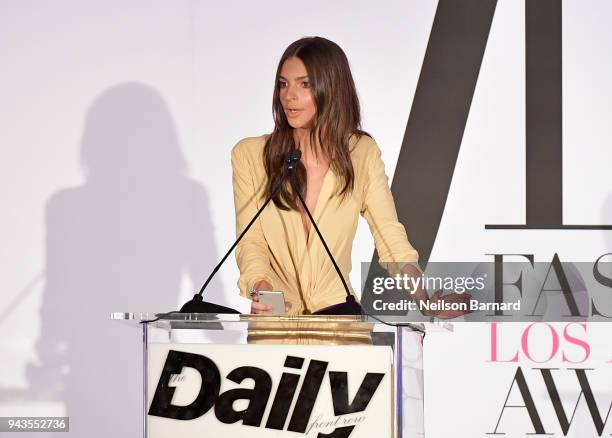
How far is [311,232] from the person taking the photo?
9.84ft

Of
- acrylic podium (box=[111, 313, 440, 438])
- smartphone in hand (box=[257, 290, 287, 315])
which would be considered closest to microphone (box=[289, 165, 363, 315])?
smartphone in hand (box=[257, 290, 287, 315])

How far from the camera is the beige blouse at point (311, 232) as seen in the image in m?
2.95

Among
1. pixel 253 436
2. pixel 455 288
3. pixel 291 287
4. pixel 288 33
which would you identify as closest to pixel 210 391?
pixel 253 436

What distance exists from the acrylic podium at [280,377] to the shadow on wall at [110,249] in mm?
2416

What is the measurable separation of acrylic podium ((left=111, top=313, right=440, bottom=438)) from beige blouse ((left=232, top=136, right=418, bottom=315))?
Result: 1.76 ft

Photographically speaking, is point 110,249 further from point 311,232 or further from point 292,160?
point 292,160

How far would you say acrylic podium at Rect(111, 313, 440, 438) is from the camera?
2289mm

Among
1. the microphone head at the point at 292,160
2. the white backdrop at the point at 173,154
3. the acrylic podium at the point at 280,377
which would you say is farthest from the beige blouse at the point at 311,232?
the white backdrop at the point at 173,154

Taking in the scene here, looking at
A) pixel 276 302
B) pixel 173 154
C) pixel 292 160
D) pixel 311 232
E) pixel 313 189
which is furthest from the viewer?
pixel 173 154

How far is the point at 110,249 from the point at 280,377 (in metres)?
2.60

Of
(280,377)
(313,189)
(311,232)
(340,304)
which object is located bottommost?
(280,377)

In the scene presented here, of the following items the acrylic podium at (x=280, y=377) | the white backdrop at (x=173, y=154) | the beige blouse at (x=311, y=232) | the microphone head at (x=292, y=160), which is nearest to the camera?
the acrylic podium at (x=280, y=377)

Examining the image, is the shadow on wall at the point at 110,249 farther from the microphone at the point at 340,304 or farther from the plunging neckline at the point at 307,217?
the microphone at the point at 340,304

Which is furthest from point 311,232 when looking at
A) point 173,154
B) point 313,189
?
point 173,154
